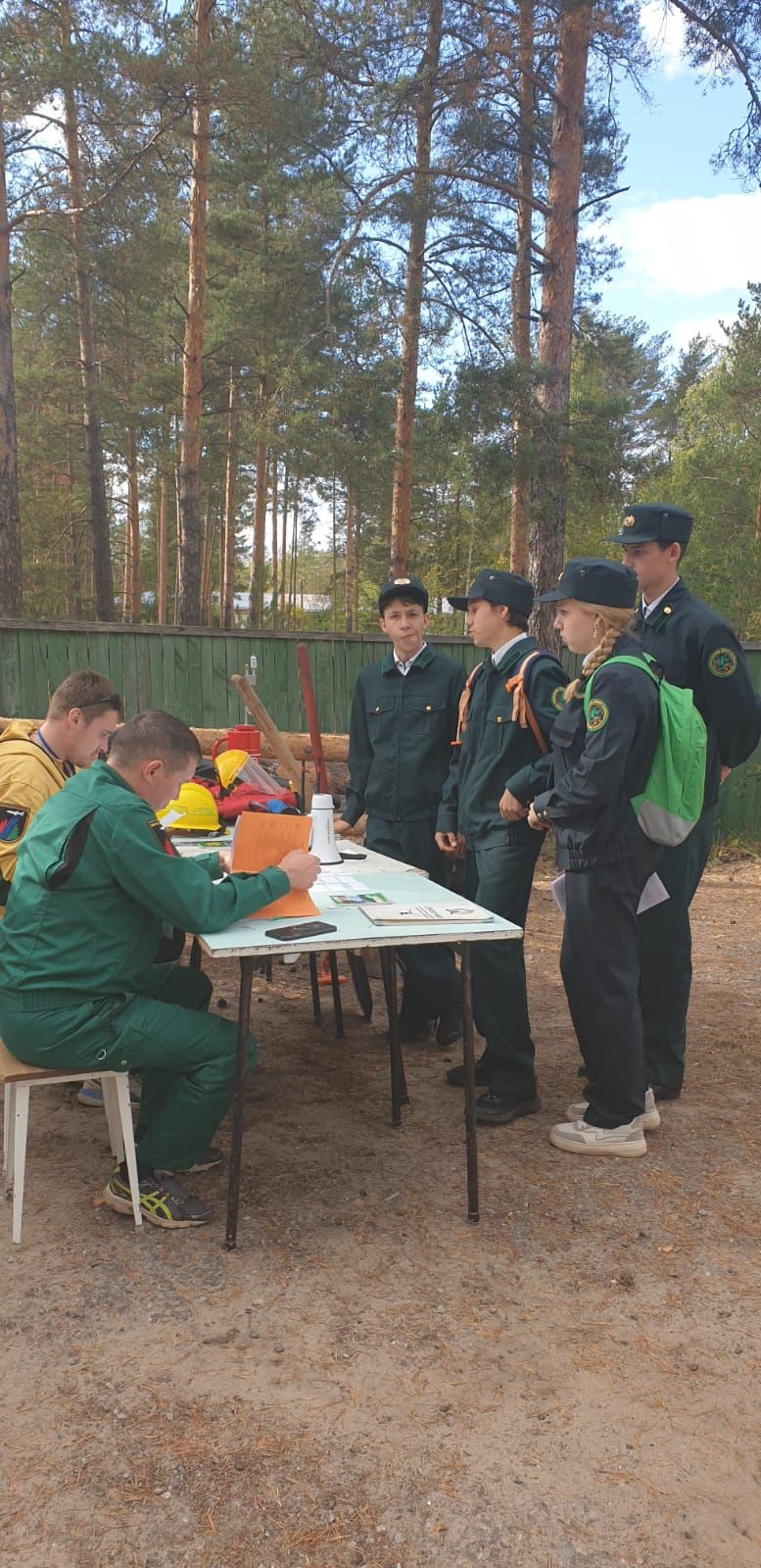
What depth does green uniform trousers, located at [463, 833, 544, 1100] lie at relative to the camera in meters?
3.82

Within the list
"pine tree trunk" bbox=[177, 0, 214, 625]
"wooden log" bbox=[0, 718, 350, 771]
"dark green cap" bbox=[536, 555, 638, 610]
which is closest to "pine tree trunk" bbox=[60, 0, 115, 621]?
"pine tree trunk" bbox=[177, 0, 214, 625]

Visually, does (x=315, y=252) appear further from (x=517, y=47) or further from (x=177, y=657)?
(x=177, y=657)

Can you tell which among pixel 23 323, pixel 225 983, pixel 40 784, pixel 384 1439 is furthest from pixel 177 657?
pixel 23 323

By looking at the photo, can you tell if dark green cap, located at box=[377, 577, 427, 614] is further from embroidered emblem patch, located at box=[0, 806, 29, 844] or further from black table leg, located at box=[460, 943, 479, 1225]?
black table leg, located at box=[460, 943, 479, 1225]

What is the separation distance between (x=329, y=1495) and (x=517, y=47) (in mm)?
11210

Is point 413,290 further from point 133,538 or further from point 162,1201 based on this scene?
point 133,538

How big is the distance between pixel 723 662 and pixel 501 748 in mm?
899

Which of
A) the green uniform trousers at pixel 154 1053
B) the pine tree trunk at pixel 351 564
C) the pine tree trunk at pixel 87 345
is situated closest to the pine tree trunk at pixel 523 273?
the pine tree trunk at pixel 87 345

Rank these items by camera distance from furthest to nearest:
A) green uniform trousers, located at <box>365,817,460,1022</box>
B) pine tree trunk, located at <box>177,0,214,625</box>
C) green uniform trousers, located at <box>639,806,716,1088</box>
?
pine tree trunk, located at <box>177,0,214,625</box>
green uniform trousers, located at <box>365,817,460,1022</box>
green uniform trousers, located at <box>639,806,716,1088</box>

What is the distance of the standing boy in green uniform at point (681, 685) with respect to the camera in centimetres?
400

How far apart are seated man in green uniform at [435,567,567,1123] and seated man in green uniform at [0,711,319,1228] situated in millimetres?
938

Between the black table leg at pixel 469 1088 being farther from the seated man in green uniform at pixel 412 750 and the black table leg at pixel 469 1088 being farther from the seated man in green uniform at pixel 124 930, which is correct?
the seated man in green uniform at pixel 412 750

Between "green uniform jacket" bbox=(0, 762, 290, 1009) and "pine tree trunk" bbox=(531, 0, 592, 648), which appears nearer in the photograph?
"green uniform jacket" bbox=(0, 762, 290, 1009)

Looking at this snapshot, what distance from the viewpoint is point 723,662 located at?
399 centimetres
